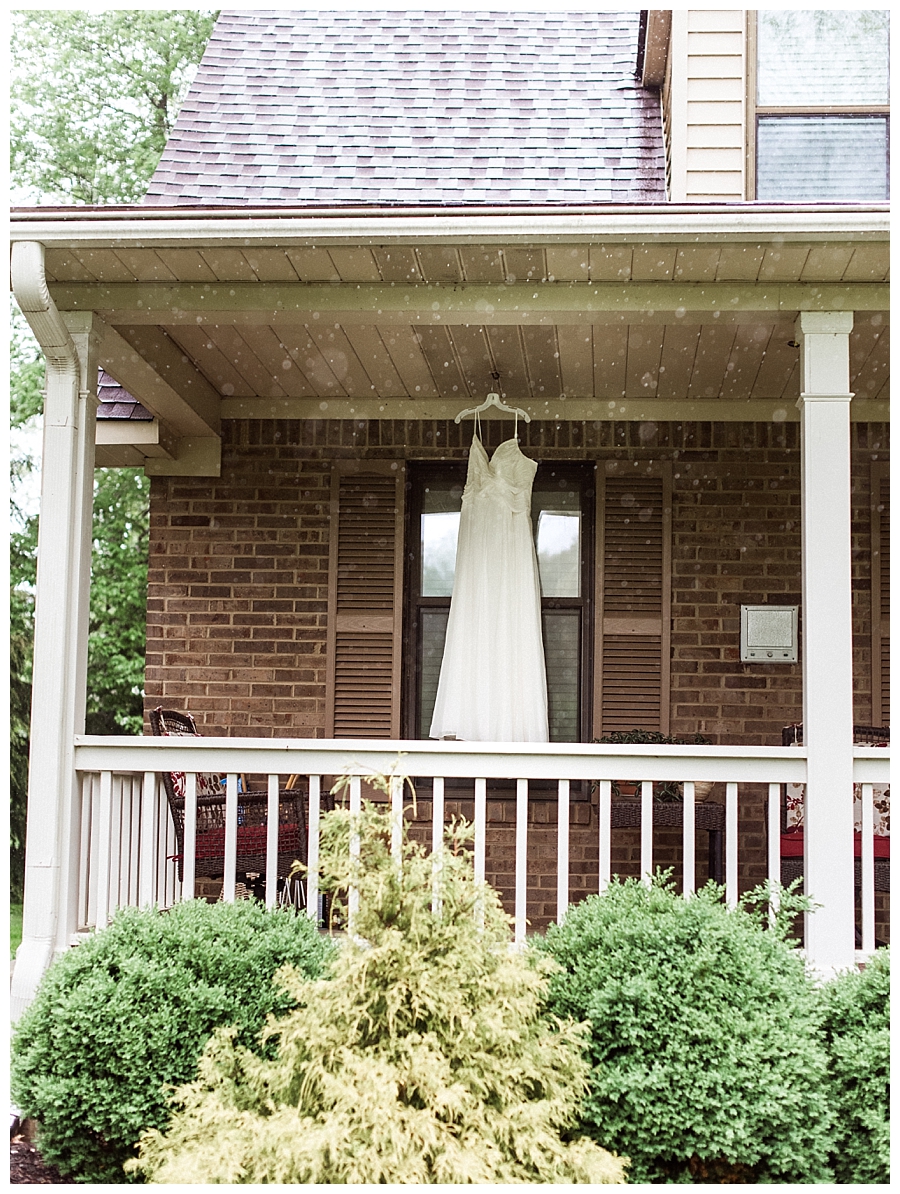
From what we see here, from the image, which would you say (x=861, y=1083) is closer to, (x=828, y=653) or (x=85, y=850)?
(x=828, y=653)

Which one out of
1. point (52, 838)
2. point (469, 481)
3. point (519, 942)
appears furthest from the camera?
point (469, 481)

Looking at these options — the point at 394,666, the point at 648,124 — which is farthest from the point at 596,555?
the point at 648,124

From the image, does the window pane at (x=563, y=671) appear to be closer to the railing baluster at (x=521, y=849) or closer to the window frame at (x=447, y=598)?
the window frame at (x=447, y=598)

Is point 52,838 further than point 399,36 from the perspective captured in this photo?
No

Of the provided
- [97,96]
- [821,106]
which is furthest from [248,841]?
[97,96]

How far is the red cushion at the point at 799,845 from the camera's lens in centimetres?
487

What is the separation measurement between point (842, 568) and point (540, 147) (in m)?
3.22

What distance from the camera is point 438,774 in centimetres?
413

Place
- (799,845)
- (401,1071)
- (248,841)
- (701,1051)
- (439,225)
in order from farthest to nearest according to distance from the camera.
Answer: (248,841), (799,845), (439,225), (701,1051), (401,1071)

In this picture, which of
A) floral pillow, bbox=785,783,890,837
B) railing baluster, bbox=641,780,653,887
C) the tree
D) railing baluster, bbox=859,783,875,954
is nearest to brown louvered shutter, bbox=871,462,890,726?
floral pillow, bbox=785,783,890,837

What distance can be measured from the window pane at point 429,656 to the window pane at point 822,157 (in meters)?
2.76

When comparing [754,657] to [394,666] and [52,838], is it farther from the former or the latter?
[52,838]

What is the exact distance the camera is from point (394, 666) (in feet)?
19.9

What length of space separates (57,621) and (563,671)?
285cm
